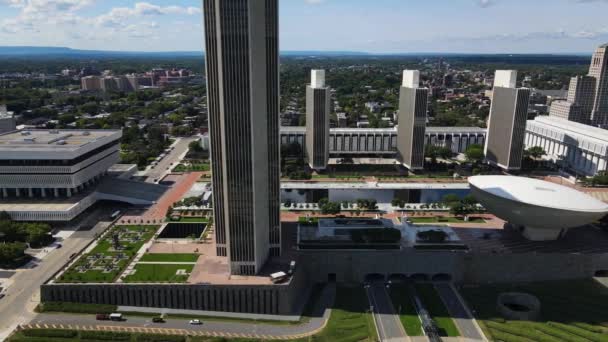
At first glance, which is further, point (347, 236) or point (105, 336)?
point (347, 236)

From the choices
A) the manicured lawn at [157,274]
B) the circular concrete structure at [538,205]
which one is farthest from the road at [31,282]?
the circular concrete structure at [538,205]

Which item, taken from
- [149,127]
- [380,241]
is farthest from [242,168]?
[149,127]

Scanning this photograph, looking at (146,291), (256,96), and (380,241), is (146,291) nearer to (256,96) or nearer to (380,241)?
(256,96)

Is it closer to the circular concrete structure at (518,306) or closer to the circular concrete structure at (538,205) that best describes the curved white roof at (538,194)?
the circular concrete structure at (538,205)

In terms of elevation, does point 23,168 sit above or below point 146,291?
above

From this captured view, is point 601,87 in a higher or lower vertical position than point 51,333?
higher

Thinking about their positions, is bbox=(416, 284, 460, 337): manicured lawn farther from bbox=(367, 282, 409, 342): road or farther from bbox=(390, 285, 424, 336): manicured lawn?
bbox=(367, 282, 409, 342): road

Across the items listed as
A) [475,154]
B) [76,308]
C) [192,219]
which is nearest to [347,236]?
[192,219]

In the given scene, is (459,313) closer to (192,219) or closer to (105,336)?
(105,336)
